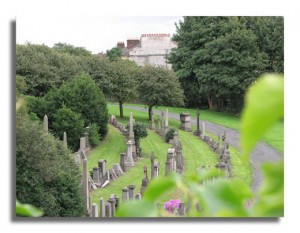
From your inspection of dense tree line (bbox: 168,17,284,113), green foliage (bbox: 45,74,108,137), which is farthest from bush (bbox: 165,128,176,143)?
green foliage (bbox: 45,74,108,137)

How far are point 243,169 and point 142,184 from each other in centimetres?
108

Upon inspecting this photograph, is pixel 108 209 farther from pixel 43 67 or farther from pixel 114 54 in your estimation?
pixel 43 67

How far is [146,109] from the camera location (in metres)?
6.92

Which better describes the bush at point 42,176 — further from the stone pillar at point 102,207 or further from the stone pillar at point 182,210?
the stone pillar at point 182,210

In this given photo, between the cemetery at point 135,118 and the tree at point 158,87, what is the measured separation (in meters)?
0.01

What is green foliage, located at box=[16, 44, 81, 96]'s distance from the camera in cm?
507

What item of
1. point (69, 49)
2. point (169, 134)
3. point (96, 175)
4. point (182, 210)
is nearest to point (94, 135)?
point (96, 175)

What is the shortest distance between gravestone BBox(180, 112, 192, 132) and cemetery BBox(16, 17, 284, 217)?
1.0 inches

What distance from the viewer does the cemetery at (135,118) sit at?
4.39m

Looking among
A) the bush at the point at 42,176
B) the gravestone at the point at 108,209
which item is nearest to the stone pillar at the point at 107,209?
the gravestone at the point at 108,209

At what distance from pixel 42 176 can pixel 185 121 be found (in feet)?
7.76

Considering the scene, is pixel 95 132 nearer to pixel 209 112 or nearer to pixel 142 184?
pixel 142 184

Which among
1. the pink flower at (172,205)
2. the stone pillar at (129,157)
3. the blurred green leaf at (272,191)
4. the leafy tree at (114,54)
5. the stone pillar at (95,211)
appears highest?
the leafy tree at (114,54)

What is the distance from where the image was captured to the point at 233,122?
205 inches
